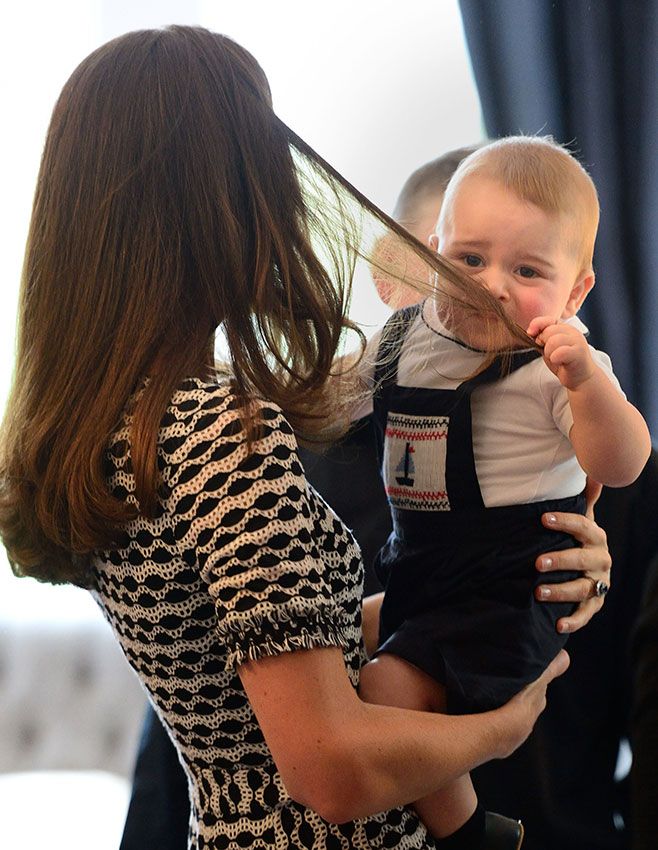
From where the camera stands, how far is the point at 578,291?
4.99ft

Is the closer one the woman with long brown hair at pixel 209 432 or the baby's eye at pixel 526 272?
the woman with long brown hair at pixel 209 432

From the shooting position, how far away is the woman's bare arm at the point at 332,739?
0.96 metres

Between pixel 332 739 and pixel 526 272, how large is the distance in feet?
2.45

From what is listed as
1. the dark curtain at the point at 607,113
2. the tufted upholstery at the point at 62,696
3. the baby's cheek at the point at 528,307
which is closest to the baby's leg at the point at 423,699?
the baby's cheek at the point at 528,307

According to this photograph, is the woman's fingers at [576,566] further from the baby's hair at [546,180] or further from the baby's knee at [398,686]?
the baby's hair at [546,180]

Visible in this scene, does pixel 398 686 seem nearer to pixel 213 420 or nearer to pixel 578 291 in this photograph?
pixel 213 420

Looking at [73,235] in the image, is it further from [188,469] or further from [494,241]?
[494,241]

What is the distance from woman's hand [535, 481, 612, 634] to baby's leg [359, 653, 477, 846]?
199 mm

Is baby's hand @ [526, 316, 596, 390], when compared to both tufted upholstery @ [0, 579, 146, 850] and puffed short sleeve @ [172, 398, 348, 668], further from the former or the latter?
Answer: tufted upholstery @ [0, 579, 146, 850]

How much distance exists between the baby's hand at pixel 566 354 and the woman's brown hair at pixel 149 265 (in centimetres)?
28

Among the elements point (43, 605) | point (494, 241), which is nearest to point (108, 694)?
point (43, 605)

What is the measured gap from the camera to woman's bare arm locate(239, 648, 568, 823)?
3.16ft

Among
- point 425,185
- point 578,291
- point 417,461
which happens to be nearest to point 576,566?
point 417,461

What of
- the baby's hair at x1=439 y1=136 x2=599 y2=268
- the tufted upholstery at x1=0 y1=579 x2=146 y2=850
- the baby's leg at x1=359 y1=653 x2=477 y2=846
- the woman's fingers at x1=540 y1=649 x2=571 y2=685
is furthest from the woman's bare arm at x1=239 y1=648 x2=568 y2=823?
the tufted upholstery at x1=0 y1=579 x2=146 y2=850
